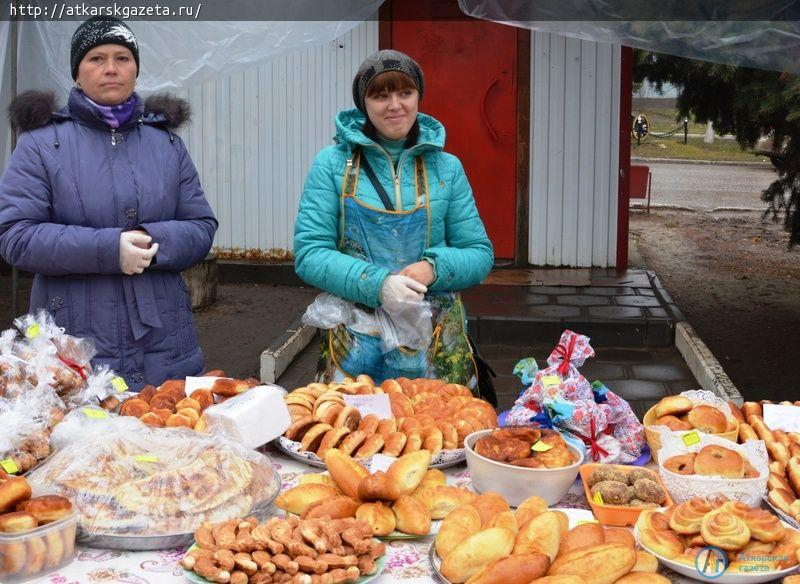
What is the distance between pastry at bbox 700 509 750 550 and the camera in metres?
1.70

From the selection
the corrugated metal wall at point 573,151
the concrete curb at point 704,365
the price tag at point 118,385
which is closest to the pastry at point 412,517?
the price tag at point 118,385

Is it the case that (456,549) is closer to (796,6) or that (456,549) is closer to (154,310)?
(154,310)

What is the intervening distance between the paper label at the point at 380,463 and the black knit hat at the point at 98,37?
173cm

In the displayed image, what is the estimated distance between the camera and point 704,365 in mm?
5875

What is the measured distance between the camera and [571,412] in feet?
7.54

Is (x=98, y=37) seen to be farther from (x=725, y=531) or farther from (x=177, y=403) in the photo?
(x=725, y=531)

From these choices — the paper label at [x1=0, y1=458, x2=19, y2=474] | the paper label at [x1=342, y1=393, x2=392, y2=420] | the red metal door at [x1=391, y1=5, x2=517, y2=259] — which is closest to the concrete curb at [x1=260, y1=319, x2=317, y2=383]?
the red metal door at [x1=391, y1=5, x2=517, y2=259]

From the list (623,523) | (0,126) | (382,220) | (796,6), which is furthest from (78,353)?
(796,6)

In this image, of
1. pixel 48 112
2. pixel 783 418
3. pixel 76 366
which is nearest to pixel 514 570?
pixel 783 418

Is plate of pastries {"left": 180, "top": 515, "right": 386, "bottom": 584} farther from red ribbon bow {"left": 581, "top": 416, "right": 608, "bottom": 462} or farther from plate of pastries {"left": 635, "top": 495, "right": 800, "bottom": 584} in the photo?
red ribbon bow {"left": 581, "top": 416, "right": 608, "bottom": 462}

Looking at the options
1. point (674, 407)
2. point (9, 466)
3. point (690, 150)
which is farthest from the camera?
point (690, 150)

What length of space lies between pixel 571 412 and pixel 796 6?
320 centimetres

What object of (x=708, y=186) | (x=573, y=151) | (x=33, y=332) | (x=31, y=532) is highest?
(x=573, y=151)

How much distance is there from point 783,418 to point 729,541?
0.85 meters
